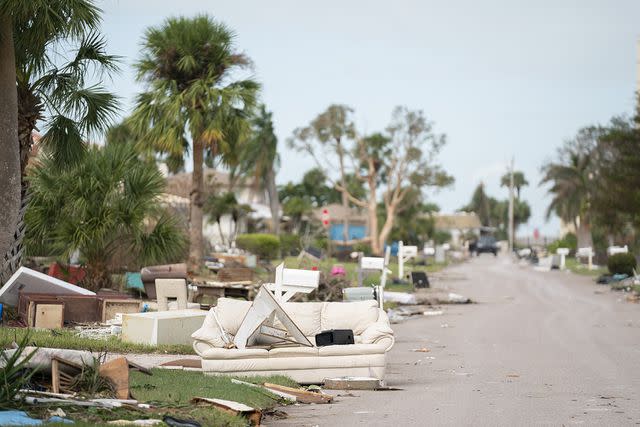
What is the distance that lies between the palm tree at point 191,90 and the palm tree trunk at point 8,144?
12226 mm

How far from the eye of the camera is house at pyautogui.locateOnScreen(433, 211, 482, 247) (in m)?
129

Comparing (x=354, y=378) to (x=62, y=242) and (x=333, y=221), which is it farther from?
(x=333, y=221)

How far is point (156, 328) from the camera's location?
16469 mm

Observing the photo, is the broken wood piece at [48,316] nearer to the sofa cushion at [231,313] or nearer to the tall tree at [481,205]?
the sofa cushion at [231,313]

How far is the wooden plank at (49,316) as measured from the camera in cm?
1816

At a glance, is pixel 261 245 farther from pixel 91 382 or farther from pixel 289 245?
pixel 91 382

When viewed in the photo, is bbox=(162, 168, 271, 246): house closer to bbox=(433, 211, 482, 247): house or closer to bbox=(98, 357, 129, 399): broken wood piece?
bbox=(98, 357, 129, 399): broken wood piece

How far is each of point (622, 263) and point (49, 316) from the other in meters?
30.2

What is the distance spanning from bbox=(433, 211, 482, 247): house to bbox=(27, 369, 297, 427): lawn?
109 metres

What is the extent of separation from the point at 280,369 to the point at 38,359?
3716 mm

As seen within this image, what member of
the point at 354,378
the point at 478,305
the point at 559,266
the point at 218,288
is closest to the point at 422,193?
the point at 559,266

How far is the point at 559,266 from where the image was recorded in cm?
5941

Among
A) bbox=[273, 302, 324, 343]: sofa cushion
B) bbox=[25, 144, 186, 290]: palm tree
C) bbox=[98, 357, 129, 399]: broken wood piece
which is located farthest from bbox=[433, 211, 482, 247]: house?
bbox=[98, 357, 129, 399]: broken wood piece

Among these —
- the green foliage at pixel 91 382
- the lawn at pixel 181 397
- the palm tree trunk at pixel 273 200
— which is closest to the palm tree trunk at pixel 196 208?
the lawn at pixel 181 397
